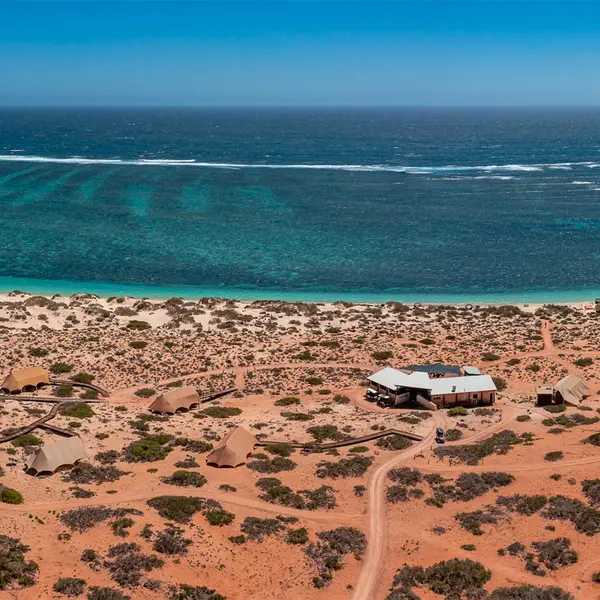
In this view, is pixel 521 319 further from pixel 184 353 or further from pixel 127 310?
pixel 127 310

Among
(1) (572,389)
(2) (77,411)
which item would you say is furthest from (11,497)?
(1) (572,389)

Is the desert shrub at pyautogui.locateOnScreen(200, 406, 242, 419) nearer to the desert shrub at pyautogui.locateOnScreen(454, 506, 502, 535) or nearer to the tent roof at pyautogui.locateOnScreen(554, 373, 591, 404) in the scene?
the desert shrub at pyautogui.locateOnScreen(454, 506, 502, 535)

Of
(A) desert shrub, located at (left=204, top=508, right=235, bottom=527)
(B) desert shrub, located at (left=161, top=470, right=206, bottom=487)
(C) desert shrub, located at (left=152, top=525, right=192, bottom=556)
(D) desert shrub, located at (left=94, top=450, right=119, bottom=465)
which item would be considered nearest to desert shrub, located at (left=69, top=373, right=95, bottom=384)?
(D) desert shrub, located at (left=94, top=450, right=119, bottom=465)

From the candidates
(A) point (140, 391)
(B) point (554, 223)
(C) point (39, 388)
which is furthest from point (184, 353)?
(B) point (554, 223)

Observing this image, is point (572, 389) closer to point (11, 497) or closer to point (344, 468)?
point (344, 468)

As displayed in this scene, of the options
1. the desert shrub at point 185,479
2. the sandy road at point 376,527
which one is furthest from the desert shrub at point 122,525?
the sandy road at point 376,527

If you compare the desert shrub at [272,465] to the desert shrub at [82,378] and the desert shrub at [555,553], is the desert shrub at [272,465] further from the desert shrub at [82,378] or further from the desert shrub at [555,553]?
the desert shrub at [82,378]
